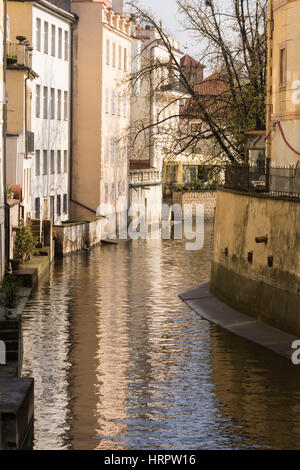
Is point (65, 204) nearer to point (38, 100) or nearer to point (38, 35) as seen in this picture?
point (38, 100)

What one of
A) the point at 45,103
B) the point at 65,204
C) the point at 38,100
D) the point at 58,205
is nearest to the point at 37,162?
the point at 38,100

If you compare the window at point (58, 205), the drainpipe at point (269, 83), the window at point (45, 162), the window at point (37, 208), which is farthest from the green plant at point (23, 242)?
the window at point (58, 205)

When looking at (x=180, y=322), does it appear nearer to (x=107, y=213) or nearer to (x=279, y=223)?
(x=279, y=223)

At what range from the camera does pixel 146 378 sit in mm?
28625

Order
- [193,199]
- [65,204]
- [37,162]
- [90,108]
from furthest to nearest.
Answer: [193,199]
[90,108]
[65,204]
[37,162]

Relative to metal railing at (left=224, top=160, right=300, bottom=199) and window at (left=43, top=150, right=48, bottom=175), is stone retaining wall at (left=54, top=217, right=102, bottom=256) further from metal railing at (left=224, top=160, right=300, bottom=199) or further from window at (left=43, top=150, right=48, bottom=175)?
metal railing at (left=224, top=160, right=300, bottom=199)

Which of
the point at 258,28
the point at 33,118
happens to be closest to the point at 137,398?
the point at 258,28

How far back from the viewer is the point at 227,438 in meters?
22.3

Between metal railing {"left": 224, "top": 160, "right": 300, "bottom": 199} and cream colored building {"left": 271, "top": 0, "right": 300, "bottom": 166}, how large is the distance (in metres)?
1.01

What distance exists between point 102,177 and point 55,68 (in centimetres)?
975

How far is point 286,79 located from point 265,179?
13.0ft

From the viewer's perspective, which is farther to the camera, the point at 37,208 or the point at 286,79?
the point at 37,208

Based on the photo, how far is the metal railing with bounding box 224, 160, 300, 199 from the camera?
3458 cm

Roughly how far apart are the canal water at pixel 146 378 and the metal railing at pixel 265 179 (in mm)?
4230
